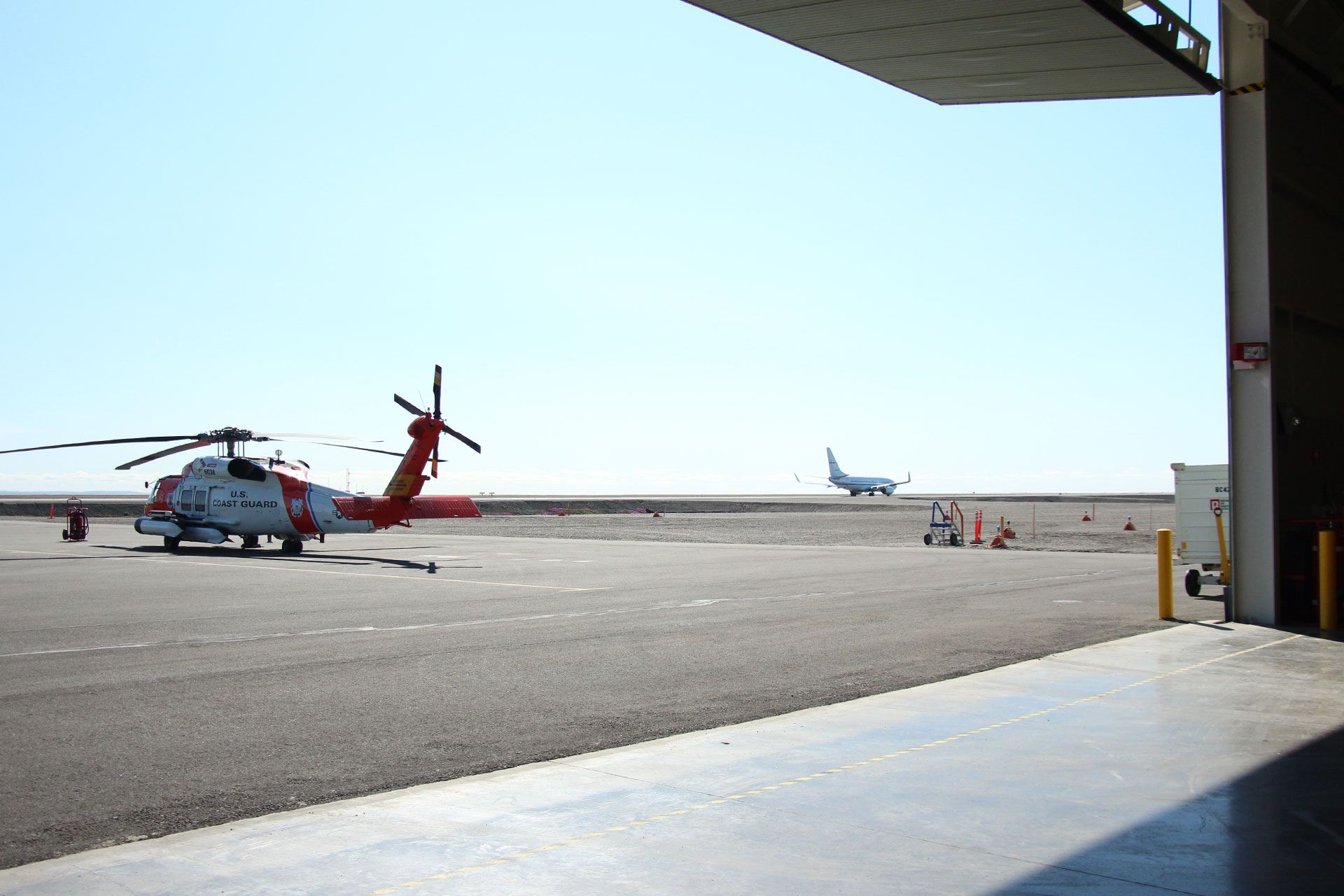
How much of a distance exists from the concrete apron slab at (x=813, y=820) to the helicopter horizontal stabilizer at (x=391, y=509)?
22.6 meters

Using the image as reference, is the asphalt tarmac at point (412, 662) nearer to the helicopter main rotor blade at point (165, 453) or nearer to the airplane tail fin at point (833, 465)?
the helicopter main rotor blade at point (165, 453)

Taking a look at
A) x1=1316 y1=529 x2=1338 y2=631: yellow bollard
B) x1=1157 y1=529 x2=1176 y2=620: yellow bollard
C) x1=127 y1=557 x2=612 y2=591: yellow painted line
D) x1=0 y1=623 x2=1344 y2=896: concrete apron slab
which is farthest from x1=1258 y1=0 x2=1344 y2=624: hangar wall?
x1=127 y1=557 x2=612 y2=591: yellow painted line

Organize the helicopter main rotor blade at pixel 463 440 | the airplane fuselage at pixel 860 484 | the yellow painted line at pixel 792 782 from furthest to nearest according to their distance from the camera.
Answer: the airplane fuselage at pixel 860 484 < the helicopter main rotor blade at pixel 463 440 < the yellow painted line at pixel 792 782

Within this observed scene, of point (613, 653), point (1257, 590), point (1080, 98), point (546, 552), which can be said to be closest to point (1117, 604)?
point (1257, 590)

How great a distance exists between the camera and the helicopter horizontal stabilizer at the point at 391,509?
28422 millimetres

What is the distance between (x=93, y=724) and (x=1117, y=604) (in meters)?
13.6

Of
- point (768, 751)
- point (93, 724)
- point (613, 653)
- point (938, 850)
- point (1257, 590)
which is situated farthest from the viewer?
point (1257, 590)

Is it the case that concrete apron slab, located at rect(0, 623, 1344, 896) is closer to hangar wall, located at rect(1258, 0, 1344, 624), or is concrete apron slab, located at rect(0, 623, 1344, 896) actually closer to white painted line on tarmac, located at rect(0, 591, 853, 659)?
hangar wall, located at rect(1258, 0, 1344, 624)

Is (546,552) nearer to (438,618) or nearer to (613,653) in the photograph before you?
(438,618)

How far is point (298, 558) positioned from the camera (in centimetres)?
2666

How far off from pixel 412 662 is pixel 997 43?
368 inches

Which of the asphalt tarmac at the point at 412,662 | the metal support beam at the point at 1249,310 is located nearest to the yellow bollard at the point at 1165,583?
the asphalt tarmac at the point at 412,662

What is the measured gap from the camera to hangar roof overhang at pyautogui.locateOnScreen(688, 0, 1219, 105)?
1011 cm

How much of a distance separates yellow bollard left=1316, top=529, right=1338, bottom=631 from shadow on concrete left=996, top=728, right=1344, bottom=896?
25.6 ft
